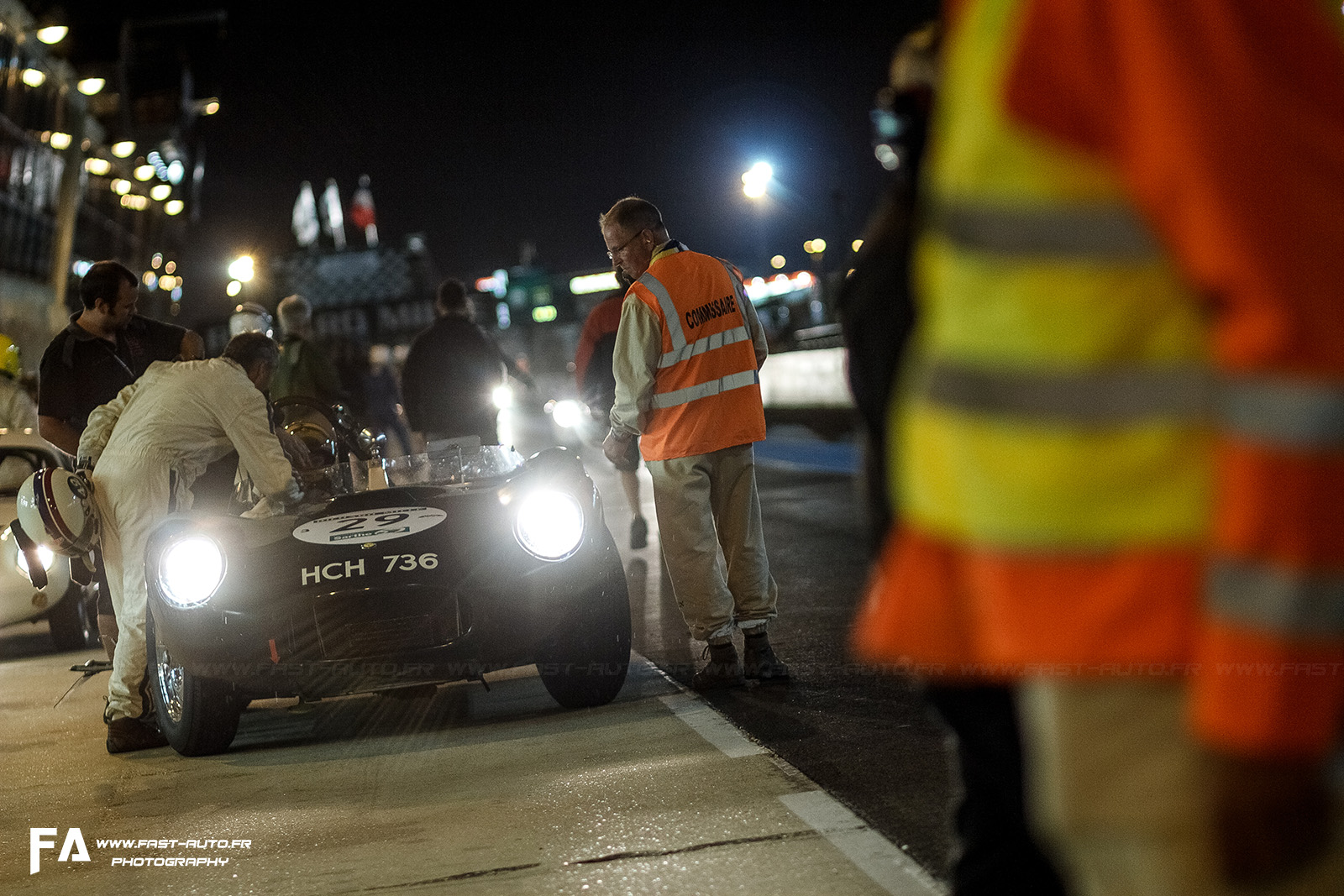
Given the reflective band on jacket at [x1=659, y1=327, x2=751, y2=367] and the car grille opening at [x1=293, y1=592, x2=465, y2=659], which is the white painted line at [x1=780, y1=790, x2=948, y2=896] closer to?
the car grille opening at [x1=293, y1=592, x2=465, y2=659]

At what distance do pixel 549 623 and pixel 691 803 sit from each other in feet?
4.22

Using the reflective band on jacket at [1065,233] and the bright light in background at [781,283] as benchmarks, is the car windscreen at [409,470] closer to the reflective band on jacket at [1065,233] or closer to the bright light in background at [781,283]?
the reflective band on jacket at [1065,233]

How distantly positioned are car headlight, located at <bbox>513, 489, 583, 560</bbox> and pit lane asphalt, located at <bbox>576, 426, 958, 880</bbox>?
32.4 inches

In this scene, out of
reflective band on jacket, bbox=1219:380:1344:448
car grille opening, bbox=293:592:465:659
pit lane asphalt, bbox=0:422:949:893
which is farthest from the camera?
car grille opening, bbox=293:592:465:659

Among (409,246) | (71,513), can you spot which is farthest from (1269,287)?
(409,246)

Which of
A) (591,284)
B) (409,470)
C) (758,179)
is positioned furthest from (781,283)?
(409,470)

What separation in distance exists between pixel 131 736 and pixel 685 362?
2588mm

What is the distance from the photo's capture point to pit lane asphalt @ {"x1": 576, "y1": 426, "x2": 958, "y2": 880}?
12.9 ft

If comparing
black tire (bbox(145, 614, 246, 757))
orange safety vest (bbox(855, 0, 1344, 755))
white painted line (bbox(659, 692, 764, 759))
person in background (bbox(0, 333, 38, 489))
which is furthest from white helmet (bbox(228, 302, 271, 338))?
orange safety vest (bbox(855, 0, 1344, 755))

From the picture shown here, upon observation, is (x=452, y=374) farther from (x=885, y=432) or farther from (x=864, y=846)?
(x=885, y=432)

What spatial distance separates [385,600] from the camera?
16.9 ft

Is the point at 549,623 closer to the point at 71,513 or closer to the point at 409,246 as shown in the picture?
the point at 71,513

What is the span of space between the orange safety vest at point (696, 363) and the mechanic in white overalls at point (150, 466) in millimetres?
1515

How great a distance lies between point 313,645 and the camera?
5137 mm
